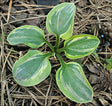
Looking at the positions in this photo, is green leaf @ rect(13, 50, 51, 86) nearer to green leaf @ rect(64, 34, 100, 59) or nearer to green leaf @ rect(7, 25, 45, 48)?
green leaf @ rect(7, 25, 45, 48)

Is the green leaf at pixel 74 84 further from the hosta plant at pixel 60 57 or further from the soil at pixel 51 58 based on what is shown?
the soil at pixel 51 58

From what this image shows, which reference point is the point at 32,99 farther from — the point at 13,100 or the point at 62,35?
the point at 62,35

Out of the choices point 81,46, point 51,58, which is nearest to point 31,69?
point 51,58

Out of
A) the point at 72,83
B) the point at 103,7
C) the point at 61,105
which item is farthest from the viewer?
the point at 103,7

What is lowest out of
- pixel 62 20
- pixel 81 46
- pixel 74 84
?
pixel 74 84

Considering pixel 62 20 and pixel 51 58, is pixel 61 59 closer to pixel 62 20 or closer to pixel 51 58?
pixel 51 58

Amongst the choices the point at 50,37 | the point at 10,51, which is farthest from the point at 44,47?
the point at 10,51

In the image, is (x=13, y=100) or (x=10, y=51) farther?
(x=10, y=51)
